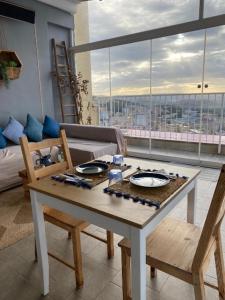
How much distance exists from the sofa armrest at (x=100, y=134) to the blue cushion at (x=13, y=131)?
0.89 meters

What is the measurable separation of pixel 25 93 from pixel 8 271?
3.25m

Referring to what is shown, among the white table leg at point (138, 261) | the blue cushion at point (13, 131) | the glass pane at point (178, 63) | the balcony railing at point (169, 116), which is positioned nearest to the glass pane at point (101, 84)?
the balcony railing at point (169, 116)

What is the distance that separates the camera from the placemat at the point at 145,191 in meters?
1.12

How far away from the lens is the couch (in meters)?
2.94

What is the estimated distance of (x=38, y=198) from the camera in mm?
1351

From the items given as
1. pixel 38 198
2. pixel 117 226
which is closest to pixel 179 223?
pixel 117 226

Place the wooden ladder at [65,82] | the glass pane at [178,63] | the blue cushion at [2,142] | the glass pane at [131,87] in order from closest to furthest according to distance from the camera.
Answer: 1. the blue cushion at [2,142]
2. the glass pane at [178,63]
3. the glass pane at [131,87]
4. the wooden ladder at [65,82]

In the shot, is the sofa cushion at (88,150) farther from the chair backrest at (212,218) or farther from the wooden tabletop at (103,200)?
the chair backrest at (212,218)

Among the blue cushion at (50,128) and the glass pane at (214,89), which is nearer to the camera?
the glass pane at (214,89)

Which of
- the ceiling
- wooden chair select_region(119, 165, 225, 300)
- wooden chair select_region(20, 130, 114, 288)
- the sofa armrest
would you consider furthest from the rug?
the ceiling

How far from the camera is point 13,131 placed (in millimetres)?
3650

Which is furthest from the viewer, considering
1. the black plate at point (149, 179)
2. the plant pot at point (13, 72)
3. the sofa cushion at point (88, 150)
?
the plant pot at point (13, 72)

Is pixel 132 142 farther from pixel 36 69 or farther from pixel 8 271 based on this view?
pixel 8 271

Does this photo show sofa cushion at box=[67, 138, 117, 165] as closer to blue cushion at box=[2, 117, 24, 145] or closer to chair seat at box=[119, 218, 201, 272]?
blue cushion at box=[2, 117, 24, 145]
